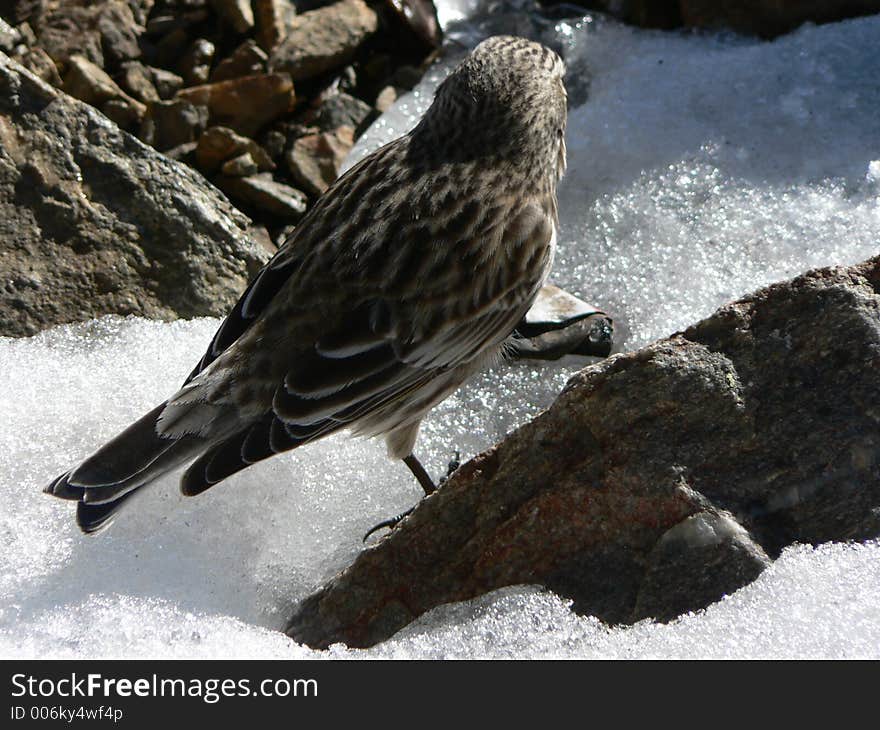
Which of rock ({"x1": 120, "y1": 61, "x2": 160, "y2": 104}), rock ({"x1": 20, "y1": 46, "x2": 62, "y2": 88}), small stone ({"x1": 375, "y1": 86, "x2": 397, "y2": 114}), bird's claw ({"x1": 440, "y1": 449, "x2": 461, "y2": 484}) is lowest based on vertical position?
bird's claw ({"x1": 440, "y1": 449, "x2": 461, "y2": 484})

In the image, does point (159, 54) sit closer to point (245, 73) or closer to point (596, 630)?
point (245, 73)

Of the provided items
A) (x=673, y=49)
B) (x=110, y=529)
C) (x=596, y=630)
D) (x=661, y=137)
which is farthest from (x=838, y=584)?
(x=673, y=49)

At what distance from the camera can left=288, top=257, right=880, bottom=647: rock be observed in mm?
3512

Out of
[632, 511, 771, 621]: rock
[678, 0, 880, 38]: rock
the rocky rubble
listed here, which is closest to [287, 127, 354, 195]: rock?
the rocky rubble

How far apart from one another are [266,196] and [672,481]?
343 centimetres

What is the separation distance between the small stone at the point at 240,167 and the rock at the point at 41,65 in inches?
41.9

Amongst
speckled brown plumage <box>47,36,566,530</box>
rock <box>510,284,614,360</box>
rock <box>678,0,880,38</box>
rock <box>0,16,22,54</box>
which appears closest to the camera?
speckled brown plumage <box>47,36,566,530</box>

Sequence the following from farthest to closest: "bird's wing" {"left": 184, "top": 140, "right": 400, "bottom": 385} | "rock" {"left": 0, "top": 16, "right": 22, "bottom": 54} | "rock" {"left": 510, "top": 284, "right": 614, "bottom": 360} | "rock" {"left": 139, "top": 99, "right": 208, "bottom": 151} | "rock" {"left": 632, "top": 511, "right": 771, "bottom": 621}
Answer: "rock" {"left": 139, "top": 99, "right": 208, "bottom": 151}
"rock" {"left": 0, "top": 16, "right": 22, "bottom": 54}
"rock" {"left": 510, "top": 284, "right": 614, "bottom": 360}
"bird's wing" {"left": 184, "top": 140, "right": 400, "bottom": 385}
"rock" {"left": 632, "top": 511, "right": 771, "bottom": 621}

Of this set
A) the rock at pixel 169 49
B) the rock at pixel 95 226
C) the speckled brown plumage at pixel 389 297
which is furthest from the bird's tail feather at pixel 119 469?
the rock at pixel 169 49

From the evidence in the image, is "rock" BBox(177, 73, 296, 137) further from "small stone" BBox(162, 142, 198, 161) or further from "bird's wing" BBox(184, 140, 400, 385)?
"bird's wing" BBox(184, 140, 400, 385)

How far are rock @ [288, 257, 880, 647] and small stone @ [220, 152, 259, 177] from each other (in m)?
3.07

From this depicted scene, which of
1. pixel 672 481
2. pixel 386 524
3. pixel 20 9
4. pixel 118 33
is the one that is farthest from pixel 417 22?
pixel 672 481

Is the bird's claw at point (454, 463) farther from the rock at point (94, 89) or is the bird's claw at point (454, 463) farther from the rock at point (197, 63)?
the rock at point (197, 63)

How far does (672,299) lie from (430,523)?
→ 2.12 m
